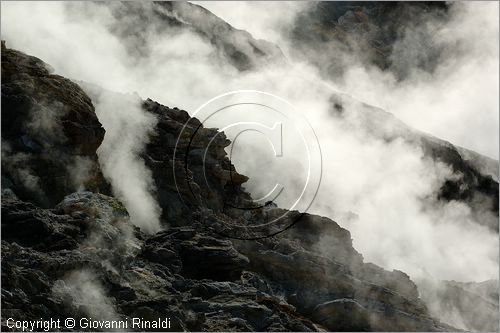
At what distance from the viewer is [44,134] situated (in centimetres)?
2006

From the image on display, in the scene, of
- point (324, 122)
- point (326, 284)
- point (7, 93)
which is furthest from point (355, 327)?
point (324, 122)

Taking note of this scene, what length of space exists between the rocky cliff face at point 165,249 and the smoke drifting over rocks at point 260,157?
6 centimetres

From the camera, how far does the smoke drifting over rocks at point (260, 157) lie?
18906mm

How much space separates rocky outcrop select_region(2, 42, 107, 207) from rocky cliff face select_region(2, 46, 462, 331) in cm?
3

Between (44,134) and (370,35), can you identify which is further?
(370,35)

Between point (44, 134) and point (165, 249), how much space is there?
15.3 feet

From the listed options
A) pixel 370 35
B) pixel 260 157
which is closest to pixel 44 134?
pixel 260 157

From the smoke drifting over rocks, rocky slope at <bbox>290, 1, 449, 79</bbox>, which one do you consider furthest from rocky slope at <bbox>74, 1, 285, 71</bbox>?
rocky slope at <bbox>290, 1, 449, 79</bbox>

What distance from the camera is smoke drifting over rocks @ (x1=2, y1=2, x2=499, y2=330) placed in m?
18.9

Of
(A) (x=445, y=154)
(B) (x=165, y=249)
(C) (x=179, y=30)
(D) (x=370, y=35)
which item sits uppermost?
(D) (x=370, y=35)

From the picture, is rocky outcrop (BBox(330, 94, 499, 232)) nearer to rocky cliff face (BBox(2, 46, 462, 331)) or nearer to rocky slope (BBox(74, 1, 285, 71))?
rocky slope (BBox(74, 1, 285, 71))

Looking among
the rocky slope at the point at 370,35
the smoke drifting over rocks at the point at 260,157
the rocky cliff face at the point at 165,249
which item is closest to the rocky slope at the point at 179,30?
the smoke drifting over rocks at the point at 260,157

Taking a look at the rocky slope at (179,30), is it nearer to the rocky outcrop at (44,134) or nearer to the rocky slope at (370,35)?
the rocky slope at (370,35)

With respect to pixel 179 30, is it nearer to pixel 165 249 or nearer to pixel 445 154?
pixel 445 154
